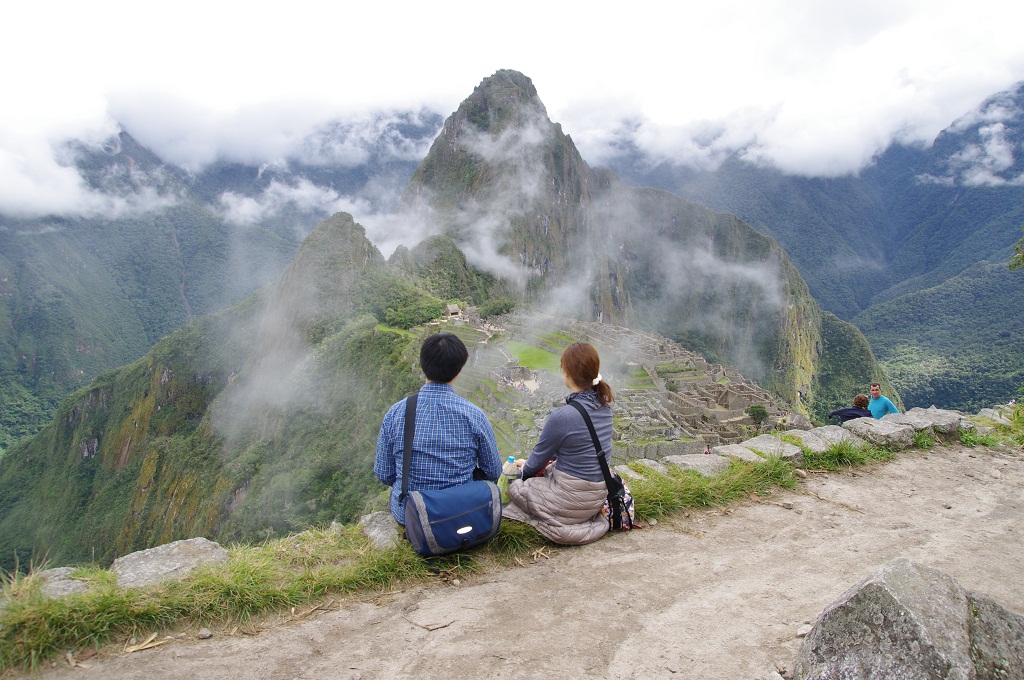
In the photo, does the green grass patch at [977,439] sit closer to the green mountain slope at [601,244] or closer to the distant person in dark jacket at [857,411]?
the distant person in dark jacket at [857,411]

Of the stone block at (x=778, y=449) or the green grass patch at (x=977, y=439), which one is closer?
the stone block at (x=778, y=449)

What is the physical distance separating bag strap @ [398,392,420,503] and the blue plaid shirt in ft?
0.09

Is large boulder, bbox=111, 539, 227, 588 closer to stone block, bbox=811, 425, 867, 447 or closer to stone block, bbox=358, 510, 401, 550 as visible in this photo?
stone block, bbox=358, 510, 401, 550

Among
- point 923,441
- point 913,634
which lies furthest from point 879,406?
point 913,634

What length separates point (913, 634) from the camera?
1893 mm

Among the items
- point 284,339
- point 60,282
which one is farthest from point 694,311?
point 60,282

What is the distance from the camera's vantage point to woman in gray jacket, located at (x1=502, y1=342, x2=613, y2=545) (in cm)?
375

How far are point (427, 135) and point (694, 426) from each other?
192 meters

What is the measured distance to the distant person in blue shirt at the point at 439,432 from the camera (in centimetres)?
A: 352

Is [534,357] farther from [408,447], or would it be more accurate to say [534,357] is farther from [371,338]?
[408,447]

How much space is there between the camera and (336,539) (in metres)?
4.04

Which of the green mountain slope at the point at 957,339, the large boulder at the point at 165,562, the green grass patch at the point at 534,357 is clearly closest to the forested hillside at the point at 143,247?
the green grass patch at the point at 534,357

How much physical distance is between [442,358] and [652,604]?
6.27 ft

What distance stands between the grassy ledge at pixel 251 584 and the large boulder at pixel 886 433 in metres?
2.37
